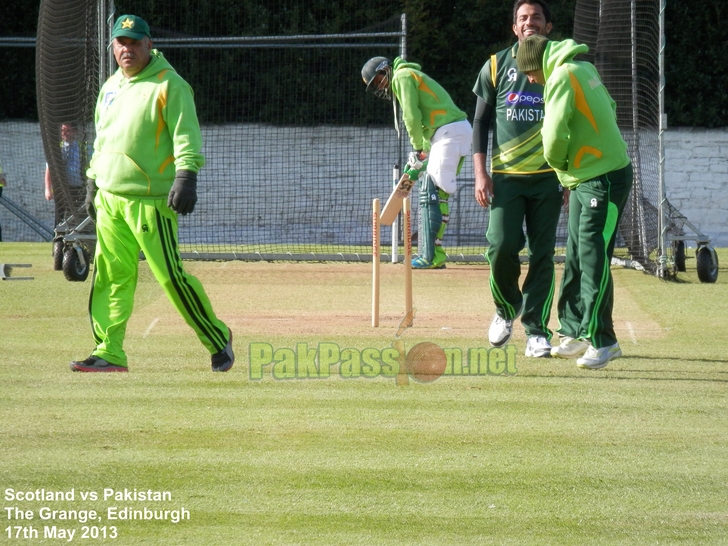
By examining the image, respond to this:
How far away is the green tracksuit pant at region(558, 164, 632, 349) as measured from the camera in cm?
712

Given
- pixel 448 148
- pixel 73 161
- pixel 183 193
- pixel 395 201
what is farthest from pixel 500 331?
pixel 73 161

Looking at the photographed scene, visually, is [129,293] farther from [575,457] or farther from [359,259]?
[359,259]

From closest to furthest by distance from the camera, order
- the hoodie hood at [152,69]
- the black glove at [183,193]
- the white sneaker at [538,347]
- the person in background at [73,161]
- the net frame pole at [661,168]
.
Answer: the black glove at [183,193]
the hoodie hood at [152,69]
the white sneaker at [538,347]
the net frame pole at [661,168]
the person in background at [73,161]

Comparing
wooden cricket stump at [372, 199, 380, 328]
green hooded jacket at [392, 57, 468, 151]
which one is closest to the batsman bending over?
green hooded jacket at [392, 57, 468, 151]

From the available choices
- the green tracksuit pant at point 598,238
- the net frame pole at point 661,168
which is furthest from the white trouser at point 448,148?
the green tracksuit pant at point 598,238

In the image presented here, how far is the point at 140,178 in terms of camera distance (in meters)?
6.91

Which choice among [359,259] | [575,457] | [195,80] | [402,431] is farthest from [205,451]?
[195,80]

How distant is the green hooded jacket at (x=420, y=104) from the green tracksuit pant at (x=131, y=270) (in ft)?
17.0

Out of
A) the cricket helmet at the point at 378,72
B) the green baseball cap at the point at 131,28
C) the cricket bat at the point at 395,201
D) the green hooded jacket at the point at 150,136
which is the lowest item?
the cricket bat at the point at 395,201

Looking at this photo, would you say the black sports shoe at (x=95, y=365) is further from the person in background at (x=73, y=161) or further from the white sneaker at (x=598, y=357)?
the person in background at (x=73, y=161)

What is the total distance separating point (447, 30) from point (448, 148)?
480 inches

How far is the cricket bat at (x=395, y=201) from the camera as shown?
8.41m

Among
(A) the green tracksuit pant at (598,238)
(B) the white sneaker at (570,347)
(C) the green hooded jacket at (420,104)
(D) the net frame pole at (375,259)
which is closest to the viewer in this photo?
(A) the green tracksuit pant at (598,238)

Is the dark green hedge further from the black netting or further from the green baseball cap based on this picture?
the green baseball cap
